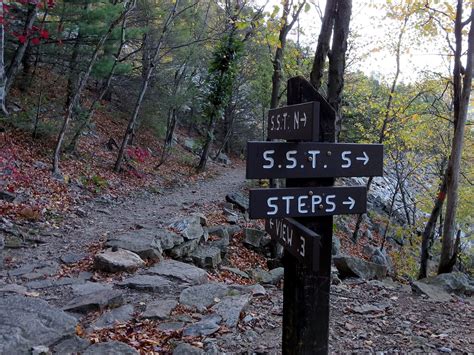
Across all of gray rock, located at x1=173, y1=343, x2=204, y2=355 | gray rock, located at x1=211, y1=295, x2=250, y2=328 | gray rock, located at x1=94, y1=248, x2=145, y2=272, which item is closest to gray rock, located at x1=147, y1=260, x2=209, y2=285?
gray rock, located at x1=94, y1=248, x2=145, y2=272

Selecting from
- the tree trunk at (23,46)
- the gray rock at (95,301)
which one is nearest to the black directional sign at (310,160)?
the gray rock at (95,301)

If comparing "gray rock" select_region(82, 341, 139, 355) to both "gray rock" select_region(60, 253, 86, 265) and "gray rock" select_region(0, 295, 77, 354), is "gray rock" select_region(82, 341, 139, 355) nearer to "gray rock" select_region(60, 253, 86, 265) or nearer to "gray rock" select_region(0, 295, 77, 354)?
"gray rock" select_region(0, 295, 77, 354)

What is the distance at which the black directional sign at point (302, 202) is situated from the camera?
2.52 m

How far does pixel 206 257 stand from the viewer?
7.77 m

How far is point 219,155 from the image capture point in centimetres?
2767

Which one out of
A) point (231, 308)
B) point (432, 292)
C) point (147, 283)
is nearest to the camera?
point (231, 308)

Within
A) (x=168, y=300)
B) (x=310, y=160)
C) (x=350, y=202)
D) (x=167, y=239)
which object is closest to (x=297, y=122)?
(x=310, y=160)

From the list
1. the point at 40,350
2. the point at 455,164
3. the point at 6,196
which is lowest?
the point at 40,350

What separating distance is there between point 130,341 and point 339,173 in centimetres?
259

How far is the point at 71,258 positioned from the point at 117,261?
1066 mm

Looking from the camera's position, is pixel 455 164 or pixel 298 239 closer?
pixel 298 239

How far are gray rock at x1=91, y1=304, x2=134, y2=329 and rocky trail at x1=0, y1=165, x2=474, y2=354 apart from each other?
0.01 meters

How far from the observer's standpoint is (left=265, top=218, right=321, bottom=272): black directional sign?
2344 mm

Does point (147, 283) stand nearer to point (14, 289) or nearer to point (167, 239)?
point (14, 289)
